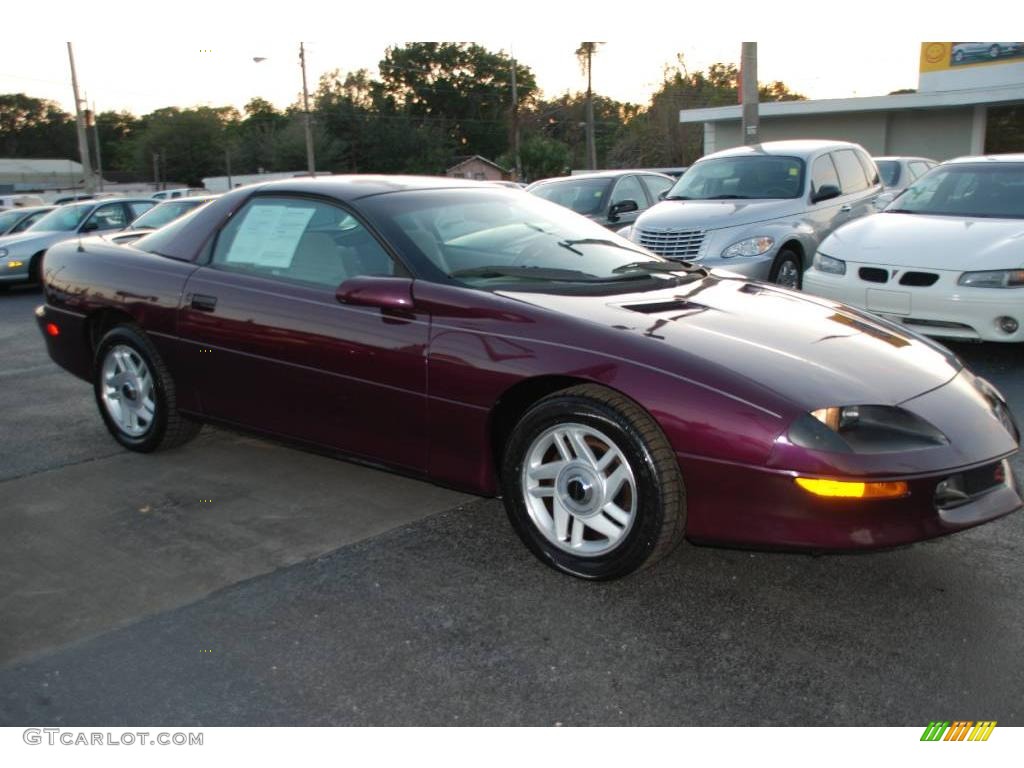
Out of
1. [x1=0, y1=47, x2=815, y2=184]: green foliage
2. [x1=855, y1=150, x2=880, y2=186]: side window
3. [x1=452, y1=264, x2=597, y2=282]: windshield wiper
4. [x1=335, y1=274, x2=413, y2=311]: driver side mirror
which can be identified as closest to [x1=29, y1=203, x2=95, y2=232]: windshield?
[x1=855, y1=150, x2=880, y2=186]: side window

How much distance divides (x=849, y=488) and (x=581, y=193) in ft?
29.6

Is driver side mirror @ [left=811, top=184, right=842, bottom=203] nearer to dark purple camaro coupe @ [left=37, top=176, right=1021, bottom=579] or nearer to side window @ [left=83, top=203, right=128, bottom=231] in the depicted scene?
dark purple camaro coupe @ [left=37, top=176, right=1021, bottom=579]

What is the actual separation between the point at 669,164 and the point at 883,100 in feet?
63.5

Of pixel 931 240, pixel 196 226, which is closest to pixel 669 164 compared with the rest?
pixel 931 240

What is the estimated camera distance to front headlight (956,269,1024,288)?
6270 millimetres

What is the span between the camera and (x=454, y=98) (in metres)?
78.2

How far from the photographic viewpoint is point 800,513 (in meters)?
2.96

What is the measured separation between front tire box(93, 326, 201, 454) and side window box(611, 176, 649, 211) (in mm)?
7473

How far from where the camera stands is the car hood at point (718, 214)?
8.60m

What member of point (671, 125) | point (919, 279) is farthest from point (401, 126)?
point (919, 279)

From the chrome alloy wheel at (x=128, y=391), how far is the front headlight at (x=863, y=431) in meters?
3.25

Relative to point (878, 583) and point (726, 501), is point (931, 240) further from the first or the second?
point (726, 501)
